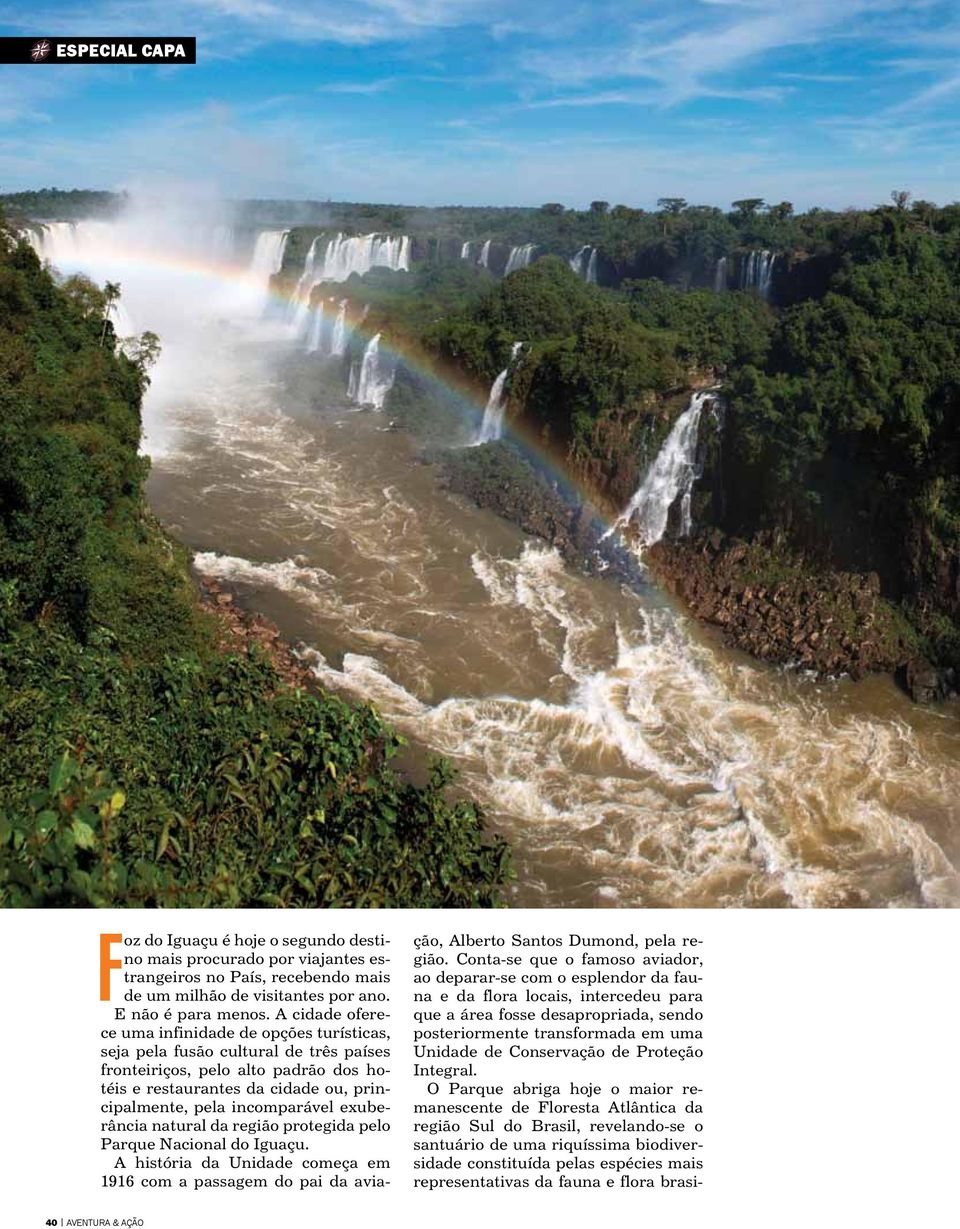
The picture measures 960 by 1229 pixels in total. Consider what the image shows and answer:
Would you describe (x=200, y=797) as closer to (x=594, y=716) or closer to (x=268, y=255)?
(x=594, y=716)

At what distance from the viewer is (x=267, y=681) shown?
6.79m

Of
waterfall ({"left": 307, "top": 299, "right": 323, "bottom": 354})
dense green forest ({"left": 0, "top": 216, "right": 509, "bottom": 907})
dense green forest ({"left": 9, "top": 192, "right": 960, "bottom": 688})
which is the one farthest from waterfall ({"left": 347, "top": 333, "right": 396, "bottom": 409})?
dense green forest ({"left": 0, "top": 216, "right": 509, "bottom": 907})

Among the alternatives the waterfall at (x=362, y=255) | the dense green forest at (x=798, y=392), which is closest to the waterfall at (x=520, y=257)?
the waterfall at (x=362, y=255)

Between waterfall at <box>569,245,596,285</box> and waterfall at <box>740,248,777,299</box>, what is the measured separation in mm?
9237

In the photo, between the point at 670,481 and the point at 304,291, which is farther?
the point at 304,291

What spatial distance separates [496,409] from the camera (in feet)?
74.7

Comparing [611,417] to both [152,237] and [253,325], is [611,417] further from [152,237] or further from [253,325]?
[152,237]

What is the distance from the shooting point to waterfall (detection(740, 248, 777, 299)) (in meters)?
34.1

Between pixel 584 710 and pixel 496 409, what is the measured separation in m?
12.3

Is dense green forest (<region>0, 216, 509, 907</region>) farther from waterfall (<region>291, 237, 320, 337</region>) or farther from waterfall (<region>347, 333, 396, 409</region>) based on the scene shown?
waterfall (<region>291, 237, 320, 337</region>)

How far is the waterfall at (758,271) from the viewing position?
34.1 metres

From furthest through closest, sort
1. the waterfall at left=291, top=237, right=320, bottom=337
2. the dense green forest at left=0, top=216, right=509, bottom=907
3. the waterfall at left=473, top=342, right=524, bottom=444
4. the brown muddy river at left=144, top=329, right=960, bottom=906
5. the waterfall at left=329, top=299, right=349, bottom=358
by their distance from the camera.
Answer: the waterfall at left=291, top=237, right=320, bottom=337
the waterfall at left=329, top=299, right=349, bottom=358
the waterfall at left=473, top=342, right=524, bottom=444
the brown muddy river at left=144, top=329, right=960, bottom=906
the dense green forest at left=0, top=216, right=509, bottom=907

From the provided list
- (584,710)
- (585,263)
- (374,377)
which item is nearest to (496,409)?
(374,377)
